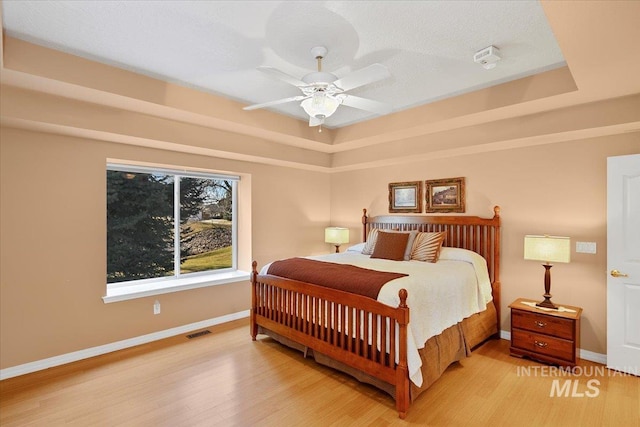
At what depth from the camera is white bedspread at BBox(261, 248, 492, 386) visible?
2416mm

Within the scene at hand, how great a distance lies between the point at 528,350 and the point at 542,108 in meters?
2.30

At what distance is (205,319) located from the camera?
411 centimetres

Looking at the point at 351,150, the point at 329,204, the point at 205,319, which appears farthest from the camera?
the point at 329,204

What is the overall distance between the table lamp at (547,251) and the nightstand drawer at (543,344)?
12.2 inches

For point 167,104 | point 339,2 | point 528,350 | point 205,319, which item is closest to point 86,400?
point 205,319

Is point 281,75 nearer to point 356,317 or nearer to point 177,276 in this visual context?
point 356,317

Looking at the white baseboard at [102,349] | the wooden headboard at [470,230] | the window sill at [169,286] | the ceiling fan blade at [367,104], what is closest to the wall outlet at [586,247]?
the wooden headboard at [470,230]

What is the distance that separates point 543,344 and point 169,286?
3928 mm

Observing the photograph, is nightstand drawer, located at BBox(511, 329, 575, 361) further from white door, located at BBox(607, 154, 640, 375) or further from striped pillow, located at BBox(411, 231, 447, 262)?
striped pillow, located at BBox(411, 231, 447, 262)

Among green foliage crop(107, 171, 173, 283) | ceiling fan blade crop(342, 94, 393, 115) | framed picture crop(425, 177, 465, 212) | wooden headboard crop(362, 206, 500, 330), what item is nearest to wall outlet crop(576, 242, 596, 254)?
wooden headboard crop(362, 206, 500, 330)

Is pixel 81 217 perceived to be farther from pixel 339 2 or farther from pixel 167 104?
pixel 339 2

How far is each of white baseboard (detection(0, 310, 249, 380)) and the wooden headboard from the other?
2.75 meters

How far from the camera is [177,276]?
4203 millimetres

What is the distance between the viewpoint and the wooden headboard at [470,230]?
145 inches
